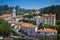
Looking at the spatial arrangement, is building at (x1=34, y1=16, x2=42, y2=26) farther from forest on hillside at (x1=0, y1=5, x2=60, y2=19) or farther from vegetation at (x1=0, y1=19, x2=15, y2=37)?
vegetation at (x1=0, y1=19, x2=15, y2=37)

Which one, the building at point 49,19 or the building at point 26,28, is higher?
the building at point 49,19

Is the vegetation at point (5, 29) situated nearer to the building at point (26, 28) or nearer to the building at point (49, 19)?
the building at point (26, 28)

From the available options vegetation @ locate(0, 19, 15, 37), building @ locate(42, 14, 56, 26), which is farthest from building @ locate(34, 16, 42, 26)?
vegetation @ locate(0, 19, 15, 37)

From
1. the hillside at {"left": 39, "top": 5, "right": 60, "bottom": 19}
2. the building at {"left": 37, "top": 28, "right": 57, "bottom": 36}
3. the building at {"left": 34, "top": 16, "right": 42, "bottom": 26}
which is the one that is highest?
the hillside at {"left": 39, "top": 5, "right": 60, "bottom": 19}

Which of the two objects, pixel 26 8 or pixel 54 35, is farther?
pixel 26 8

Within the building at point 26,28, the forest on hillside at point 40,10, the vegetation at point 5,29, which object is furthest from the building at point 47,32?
the vegetation at point 5,29

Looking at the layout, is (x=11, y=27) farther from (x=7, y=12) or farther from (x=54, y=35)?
(x=54, y=35)

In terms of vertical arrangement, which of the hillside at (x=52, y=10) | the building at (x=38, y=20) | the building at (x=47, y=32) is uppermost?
the hillside at (x=52, y=10)

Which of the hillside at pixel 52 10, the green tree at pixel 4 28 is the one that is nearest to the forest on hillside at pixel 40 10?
the hillside at pixel 52 10

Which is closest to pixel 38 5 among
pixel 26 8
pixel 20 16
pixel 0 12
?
pixel 26 8

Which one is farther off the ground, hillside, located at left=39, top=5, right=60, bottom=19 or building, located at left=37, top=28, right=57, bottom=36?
hillside, located at left=39, top=5, right=60, bottom=19

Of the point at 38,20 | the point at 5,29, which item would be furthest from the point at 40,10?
the point at 5,29
